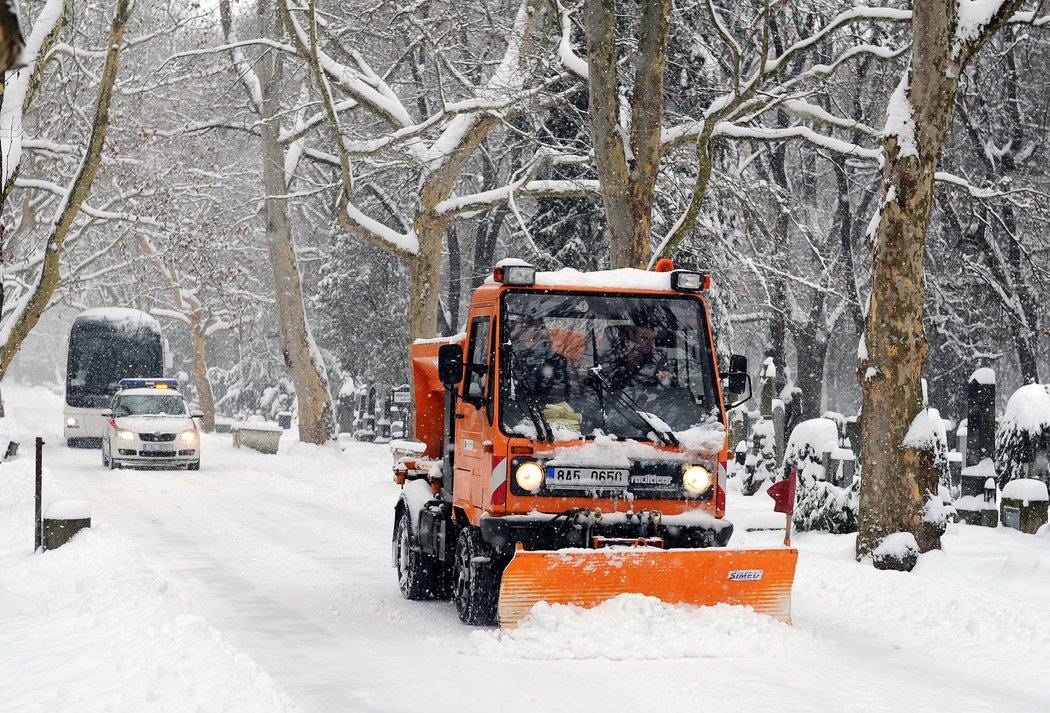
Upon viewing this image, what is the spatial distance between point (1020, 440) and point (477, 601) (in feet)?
26.7

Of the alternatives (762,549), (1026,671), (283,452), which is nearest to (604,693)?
(762,549)

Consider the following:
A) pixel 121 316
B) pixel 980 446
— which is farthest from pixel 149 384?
pixel 980 446

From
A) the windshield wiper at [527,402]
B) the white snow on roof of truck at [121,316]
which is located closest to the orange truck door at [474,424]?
the windshield wiper at [527,402]

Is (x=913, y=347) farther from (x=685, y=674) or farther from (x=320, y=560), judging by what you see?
(x=320, y=560)

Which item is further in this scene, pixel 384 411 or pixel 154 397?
pixel 384 411

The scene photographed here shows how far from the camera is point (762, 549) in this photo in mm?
8383

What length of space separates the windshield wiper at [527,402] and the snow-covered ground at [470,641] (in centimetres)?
128

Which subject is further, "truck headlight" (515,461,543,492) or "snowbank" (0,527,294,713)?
"truck headlight" (515,461,543,492)

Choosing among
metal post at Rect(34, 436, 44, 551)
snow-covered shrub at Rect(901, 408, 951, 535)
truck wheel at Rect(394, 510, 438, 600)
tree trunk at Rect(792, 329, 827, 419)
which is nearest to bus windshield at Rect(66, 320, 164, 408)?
tree trunk at Rect(792, 329, 827, 419)

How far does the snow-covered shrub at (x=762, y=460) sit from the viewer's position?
21047 millimetres

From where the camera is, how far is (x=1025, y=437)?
14.0m

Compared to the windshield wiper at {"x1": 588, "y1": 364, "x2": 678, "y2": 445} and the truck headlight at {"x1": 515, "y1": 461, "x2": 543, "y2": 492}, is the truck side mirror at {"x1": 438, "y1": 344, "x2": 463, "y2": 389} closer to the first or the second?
the truck headlight at {"x1": 515, "y1": 461, "x2": 543, "y2": 492}

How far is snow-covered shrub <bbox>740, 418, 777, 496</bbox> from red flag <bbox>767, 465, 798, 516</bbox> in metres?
11.2

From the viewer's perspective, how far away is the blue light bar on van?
27281 millimetres
